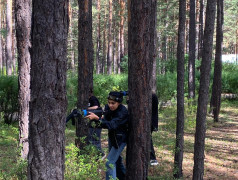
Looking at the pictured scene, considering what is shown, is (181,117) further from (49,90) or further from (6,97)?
(6,97)

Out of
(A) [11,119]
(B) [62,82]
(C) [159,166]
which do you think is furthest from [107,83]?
(B) [62,82]

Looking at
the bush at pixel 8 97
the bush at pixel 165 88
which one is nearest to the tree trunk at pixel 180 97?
the bush at pixel 8 97

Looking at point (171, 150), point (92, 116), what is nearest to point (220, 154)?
point (171, 150)

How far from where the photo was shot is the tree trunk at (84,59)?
666 cm

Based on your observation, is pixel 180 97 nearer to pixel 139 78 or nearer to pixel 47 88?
pixel 139 78

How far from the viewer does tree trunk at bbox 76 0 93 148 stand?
6660 mm

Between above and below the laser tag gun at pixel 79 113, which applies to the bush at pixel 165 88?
below

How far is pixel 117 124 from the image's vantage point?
455 cm

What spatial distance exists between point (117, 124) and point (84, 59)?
106 inches

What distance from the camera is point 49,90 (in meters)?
2.87

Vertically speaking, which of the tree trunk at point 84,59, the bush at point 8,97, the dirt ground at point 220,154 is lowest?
the dirt ground at point 220,154

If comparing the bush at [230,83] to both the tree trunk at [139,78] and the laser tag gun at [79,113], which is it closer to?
the tree trunk at [139,78]

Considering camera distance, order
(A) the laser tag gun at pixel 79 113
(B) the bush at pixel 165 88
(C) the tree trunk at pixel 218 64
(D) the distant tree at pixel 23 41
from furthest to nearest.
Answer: (B) the bush at pixel 165 88
(C) the tree trunk at pixel 218 64
(D) the distant tree at pixel 23 41
(A) the laser tag gun at pixel 79 113

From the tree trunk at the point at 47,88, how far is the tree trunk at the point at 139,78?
183cm
